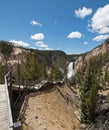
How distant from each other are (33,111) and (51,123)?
247 cm

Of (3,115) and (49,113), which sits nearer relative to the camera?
(3,115)

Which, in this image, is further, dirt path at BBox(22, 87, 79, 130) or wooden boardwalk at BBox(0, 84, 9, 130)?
dirt path at BBox(22, 87, 79, 130)

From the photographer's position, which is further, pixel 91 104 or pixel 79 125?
pixel 91 104

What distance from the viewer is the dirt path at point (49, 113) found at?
2225cm

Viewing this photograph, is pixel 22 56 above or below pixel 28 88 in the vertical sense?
above

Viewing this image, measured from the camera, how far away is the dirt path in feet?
73.0

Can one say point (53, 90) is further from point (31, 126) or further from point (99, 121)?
point (31, 126)

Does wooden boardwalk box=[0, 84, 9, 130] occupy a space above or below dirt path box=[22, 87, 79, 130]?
above

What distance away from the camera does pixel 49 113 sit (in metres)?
25.6

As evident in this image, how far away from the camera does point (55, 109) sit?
27.9 m

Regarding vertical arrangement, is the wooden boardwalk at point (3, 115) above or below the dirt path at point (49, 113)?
above

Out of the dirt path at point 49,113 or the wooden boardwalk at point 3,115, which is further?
the dirt path at point 49,113

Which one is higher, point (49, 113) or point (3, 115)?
point (3, 115)

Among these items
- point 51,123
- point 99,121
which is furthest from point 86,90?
point 51,123
